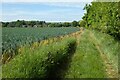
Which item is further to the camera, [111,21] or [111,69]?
[111,21]

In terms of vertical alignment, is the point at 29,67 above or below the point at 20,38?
above

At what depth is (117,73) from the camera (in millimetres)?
17031

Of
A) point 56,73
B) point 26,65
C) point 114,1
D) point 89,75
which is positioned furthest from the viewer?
point 114,1

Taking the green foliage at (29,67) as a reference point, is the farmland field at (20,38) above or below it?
below

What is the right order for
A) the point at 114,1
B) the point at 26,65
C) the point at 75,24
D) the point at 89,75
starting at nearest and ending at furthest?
the point at 26,65, the point at 89,75, the point at 114,1, the point at 75,24

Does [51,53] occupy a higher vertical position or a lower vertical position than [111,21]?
lower

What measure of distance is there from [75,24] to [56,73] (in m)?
141

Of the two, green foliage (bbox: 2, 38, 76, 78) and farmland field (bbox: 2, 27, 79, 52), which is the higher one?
green foliage (bbox: 2, 38, 76, 78)

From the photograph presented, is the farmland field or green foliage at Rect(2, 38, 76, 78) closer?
green foliage at Rect(2, 38, 76, 78)

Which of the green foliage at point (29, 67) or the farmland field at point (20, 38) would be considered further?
the farmland field at point (20, 38)

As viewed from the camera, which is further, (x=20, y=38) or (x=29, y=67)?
(x=20, y=38)

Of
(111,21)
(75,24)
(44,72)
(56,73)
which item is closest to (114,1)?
(111,21)

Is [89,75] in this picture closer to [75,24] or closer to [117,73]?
A: [117,73]

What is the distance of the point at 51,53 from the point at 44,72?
350cm
